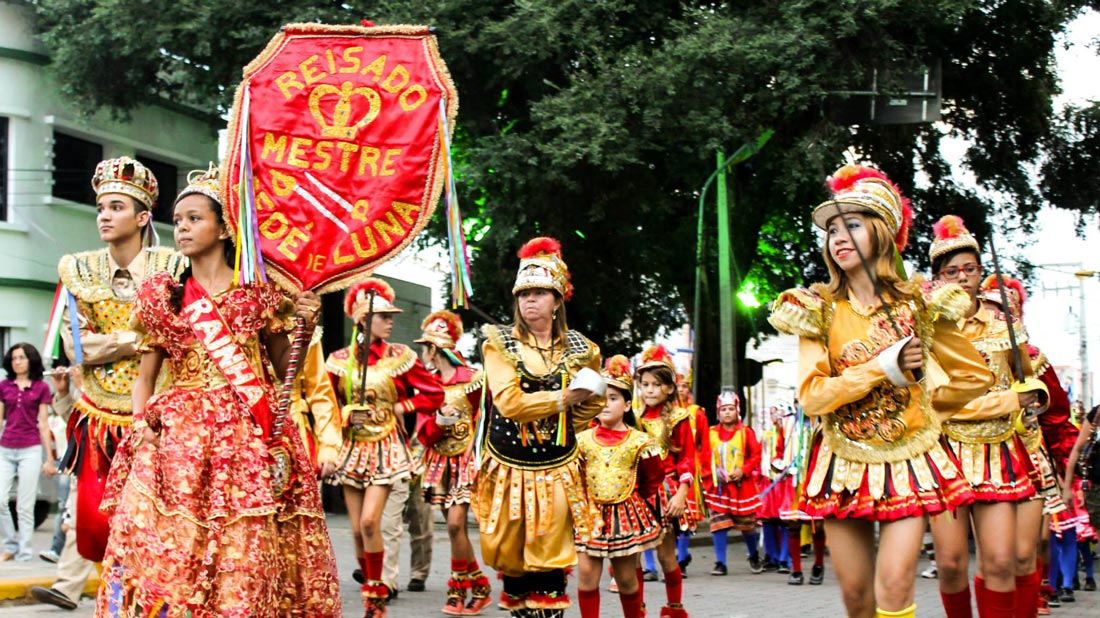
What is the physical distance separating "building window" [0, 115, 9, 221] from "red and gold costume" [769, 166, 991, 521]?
19.9m

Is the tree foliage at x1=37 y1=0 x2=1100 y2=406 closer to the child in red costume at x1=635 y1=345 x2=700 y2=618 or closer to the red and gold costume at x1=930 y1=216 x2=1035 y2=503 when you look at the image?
the child in red costume at x1=635 y1=345 x2=700 y2=618

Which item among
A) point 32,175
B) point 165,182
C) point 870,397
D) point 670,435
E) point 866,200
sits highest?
point 165,182

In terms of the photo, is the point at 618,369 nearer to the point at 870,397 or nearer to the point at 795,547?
the point at 870,397

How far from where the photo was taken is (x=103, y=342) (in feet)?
24.3

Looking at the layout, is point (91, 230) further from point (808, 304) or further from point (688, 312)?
point (808, 304)

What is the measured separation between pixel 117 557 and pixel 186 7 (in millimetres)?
14689

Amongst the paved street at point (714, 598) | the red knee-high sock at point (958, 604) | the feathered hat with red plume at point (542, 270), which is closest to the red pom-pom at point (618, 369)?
the feathered hat with red plume at point (542, 270)

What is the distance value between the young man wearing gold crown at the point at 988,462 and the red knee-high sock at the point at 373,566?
4.39m

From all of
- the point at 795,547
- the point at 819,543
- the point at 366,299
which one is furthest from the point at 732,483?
the point at 366,299

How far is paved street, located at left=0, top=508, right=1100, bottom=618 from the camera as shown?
36.5ft

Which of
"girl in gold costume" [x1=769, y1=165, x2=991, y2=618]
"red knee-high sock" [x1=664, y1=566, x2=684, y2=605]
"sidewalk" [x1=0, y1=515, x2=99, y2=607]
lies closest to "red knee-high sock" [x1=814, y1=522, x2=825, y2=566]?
"red knee-high sock" [x1=664, y1=566, x2=684, y2=605]

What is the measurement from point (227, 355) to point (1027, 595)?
15.0 ft

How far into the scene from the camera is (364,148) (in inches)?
260

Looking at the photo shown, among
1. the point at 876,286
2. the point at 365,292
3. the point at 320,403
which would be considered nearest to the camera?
the point at 876,286
